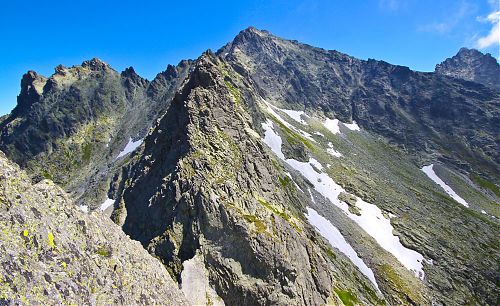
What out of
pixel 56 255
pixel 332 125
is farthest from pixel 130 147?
pixel 56 255

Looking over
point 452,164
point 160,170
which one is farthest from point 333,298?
point 452,164

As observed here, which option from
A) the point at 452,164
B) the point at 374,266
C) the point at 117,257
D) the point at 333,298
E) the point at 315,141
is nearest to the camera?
Result: the point at 117,257

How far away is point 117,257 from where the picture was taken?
71.2 feet

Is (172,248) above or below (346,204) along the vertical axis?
below

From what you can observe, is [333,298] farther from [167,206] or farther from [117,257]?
[117,257]

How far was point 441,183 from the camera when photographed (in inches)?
5984

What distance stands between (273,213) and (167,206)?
13045 mm

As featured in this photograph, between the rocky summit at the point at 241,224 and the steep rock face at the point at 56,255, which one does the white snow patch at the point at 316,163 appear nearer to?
the rocky summit at the point at 241,224

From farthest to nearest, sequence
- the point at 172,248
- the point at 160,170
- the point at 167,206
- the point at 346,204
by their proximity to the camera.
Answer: the point at 346,204
the point at 160,170
the point at 167,206
the point at 172,248

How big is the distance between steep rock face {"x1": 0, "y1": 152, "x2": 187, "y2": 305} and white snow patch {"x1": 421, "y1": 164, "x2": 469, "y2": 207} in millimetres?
145725

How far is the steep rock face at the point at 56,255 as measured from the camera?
1439cm

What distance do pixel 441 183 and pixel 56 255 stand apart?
164 metres

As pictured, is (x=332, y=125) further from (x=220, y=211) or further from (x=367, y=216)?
(x=220, y=211)

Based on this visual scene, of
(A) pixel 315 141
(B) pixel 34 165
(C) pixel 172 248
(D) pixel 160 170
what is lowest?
(B) pixel 34 165
